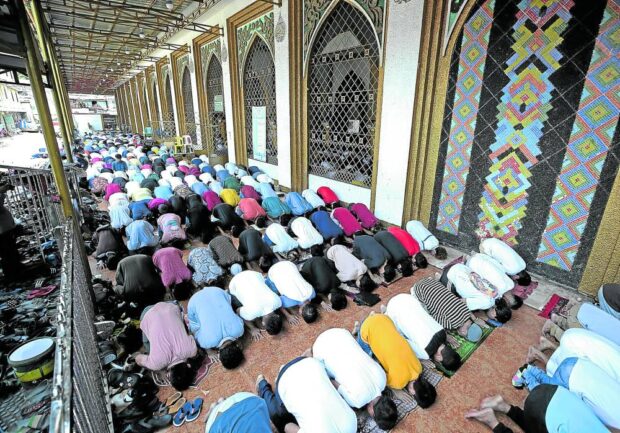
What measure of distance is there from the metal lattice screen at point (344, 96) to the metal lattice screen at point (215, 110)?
18.3ft

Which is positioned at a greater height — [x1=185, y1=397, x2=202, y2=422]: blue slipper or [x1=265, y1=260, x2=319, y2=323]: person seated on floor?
[x1=265, y1=260, x2=319, y2=323]: person seated on floor

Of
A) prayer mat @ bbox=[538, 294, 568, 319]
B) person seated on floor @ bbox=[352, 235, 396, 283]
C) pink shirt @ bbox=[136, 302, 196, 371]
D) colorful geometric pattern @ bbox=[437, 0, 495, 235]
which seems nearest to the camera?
pink shirt @ bbox=[136, 302, 196, 371]

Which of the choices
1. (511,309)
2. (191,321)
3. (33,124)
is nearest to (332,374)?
(191,321)

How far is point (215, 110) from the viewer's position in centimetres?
1223

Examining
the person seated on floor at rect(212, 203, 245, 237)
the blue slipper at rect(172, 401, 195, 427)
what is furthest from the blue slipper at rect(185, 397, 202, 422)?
the person seated on floor at rect(212, 203, 245, 237)

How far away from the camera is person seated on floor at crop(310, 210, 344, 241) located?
16.8 feet

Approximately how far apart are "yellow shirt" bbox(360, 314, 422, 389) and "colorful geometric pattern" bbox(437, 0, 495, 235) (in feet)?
10.6

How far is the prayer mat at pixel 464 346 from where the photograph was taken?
299cm

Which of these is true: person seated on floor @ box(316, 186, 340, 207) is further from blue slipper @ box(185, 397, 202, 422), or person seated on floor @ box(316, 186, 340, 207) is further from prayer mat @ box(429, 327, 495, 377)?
blue slipper @ box(185, 397, 202, 422)

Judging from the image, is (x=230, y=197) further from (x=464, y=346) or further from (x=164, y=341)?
(x=464, y=346)

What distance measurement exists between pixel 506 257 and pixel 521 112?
1956 mm

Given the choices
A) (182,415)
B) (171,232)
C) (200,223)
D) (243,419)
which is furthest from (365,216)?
(243,419)

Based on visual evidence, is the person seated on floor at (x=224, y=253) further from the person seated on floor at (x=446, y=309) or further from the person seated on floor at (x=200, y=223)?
the person seated on floor at (x=446, y=309)

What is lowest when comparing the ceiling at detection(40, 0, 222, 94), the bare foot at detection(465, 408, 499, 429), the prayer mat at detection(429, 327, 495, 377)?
the prayer mat at detection(429, 327, 495, 377)
